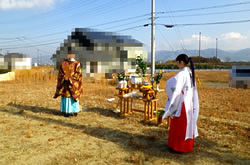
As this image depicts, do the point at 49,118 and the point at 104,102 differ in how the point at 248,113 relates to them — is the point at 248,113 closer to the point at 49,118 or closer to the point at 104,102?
the point at 104,102

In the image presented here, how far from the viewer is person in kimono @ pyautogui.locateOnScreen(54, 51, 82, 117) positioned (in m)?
6.27

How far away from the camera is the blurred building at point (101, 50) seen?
15789 mm

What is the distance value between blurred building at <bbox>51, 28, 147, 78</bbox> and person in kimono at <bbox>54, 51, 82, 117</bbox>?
340 inches

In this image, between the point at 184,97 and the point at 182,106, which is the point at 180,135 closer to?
the point at 182,106

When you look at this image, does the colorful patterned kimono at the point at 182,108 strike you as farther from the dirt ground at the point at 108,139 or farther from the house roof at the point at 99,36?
the house roof at the point at 99,36

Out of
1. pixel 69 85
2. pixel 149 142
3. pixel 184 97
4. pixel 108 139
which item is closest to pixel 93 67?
pixel 69 85

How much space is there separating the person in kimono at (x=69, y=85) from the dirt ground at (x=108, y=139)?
1.15ft

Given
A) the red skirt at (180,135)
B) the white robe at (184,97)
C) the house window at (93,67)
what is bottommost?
the red skirt at (180,135)

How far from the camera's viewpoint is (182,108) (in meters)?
3.72

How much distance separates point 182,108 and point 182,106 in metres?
0.03

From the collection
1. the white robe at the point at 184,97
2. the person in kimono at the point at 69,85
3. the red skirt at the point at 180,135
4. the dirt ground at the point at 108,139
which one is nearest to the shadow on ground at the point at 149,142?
the dirt ground at the point at 108,139

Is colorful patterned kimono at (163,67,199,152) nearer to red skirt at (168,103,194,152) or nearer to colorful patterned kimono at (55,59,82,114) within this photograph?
red skirt at (168,103,194,152)

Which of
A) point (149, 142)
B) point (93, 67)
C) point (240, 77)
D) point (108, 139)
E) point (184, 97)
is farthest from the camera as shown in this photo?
point (93, 67)

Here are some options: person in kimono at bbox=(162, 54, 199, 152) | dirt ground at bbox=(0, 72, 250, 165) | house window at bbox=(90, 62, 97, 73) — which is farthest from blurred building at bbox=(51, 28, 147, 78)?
person in kimono at bbox=(162, 54, 199, 152)
